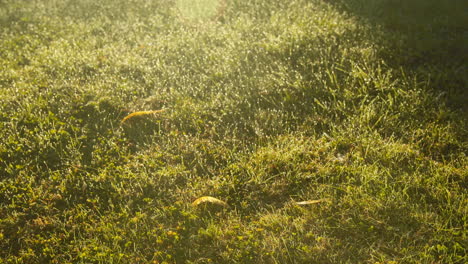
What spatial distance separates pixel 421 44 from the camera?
4.52m

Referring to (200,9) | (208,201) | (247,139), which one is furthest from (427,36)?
(208,201)

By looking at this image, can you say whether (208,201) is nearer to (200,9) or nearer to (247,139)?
(247,139)

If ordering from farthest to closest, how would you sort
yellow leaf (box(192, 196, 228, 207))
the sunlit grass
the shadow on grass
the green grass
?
the sunlit grass < the shadow on grass < yellow leaf (box(192, 196, 228, 207)) < the green grass

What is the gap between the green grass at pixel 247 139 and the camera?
2701 mm

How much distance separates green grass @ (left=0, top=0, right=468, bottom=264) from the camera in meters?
2.70

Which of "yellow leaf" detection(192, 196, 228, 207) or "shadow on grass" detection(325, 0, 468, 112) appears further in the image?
"shadow on grass" detection(325, 0, 468, 112)

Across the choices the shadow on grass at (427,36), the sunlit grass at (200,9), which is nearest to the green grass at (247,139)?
the shadow on grass at (427,36)

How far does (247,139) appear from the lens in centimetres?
357

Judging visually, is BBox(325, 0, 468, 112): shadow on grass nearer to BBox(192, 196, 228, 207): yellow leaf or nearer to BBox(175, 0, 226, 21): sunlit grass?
BBox(175, 0, 226, 21): sunlit grass

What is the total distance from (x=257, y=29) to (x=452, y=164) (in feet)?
9.44

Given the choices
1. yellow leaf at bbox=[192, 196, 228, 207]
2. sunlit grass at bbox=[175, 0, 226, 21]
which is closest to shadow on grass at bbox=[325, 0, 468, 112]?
sunlit grass at bbox=[175, 0, 226, 21]

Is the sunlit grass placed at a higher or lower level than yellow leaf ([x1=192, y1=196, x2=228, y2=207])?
higher

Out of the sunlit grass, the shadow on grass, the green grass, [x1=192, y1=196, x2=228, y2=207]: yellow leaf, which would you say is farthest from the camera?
the sunlit grass

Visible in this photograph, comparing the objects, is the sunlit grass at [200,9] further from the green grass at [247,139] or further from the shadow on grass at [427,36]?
the shadow on grass at [427,36]
